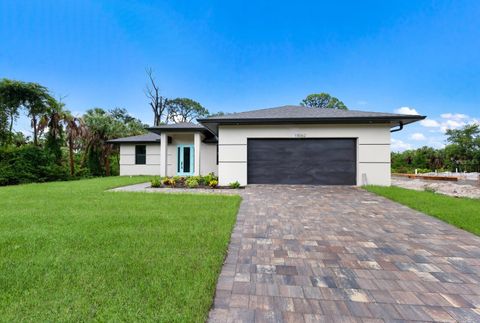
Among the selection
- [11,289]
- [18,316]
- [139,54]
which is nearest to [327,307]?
[18,316]

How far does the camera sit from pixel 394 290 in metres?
2.07

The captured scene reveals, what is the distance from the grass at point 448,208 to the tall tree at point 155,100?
2614 cm

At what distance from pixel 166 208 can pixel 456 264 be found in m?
5.19

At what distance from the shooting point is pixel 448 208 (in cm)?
516

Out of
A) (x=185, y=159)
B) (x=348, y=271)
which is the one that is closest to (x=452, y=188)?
(x=348, y=271)

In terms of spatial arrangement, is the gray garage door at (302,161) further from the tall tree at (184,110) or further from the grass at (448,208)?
the tall tree at (184,110)

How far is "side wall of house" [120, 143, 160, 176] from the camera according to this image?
15359 millimetres

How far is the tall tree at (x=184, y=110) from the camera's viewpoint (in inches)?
1221

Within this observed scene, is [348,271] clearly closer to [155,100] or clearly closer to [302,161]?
[302,161]

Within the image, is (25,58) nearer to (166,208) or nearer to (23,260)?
(166,208)

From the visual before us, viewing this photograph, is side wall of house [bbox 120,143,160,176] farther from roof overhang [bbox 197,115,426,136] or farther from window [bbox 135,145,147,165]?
roof overhang [bbox 197,115,426,136]

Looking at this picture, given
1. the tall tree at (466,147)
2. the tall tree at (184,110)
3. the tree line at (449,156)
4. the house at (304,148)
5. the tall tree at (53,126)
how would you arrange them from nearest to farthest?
the house at (304,148) → the tall tree at (53,126) → the tree line at (449,156) → the tall tree at (466,147) → the tall tree at (184,110)

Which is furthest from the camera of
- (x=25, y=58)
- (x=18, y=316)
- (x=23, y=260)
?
(x=25, y=58)

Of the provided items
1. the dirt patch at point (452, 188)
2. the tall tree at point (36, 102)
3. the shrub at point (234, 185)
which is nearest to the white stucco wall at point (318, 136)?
the shrub at point (234, 185)
